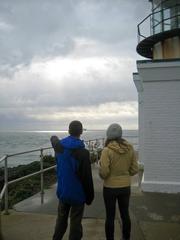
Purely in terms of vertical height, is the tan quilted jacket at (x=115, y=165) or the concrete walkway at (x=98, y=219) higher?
the tan quilted jacket at (x=115, y=165)

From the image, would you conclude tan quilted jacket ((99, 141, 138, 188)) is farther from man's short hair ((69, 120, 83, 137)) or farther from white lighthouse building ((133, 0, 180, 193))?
white lighthouse building ((133, 0, 180, 193))

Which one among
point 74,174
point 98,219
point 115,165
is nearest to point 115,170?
point 115,165

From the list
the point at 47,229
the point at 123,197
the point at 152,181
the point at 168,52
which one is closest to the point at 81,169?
the point at 123,197

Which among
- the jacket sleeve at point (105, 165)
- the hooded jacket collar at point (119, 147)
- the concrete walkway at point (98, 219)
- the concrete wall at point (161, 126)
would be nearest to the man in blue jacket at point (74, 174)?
the jacket sleeve at point (105, 165)

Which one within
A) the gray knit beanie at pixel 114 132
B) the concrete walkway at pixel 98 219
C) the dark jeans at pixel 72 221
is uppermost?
the gray knit beanie at pixel 114 132

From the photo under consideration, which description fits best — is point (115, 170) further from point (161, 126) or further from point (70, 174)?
point (161, 126)

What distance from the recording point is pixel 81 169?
16.7ft

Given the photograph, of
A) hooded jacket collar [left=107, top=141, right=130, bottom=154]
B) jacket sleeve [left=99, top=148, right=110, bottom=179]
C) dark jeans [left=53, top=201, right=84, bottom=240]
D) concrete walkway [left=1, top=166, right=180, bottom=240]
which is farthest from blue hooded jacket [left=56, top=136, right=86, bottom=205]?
concrete walkway [left=1, top=166, right=180, bottom=240]

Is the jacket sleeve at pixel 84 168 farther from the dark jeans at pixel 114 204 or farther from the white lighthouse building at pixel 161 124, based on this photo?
the white lighthouse building at pixel 161 124

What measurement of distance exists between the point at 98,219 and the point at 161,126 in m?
3.75

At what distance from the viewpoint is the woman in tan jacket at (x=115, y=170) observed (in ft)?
17.9

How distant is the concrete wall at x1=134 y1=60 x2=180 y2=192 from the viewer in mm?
10250

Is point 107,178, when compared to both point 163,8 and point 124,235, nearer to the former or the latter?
point 124,235

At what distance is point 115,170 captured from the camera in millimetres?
5453
